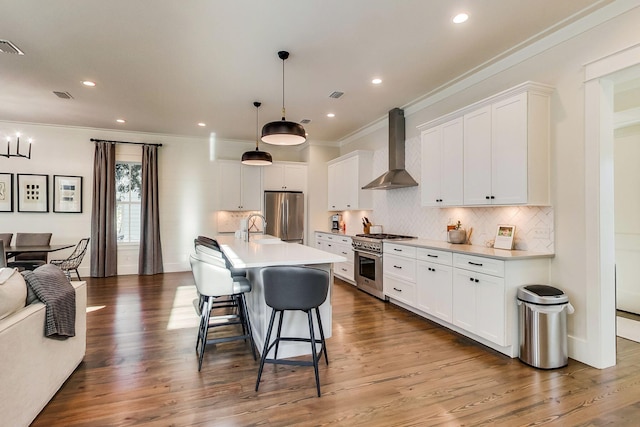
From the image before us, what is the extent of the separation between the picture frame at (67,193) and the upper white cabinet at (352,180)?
16.7 feet

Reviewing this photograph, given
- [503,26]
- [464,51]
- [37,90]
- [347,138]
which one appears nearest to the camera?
[503,26]

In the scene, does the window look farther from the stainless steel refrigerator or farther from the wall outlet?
the wall outlet

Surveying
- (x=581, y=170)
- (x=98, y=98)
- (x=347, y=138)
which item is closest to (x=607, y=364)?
(x=581, y=170)

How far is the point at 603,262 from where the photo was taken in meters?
2.71

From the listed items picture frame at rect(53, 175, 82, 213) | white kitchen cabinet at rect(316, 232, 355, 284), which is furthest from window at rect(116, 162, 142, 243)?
white kitchen cabinet at rect(316, 232, 355, 284)

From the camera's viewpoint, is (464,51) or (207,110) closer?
(464,51)

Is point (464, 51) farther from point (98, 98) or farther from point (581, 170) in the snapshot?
point (98, 98)

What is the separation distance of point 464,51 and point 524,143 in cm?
116

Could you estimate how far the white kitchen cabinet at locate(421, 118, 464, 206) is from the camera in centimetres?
377

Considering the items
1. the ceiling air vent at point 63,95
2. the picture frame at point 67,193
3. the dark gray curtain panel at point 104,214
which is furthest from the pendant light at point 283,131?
→ the picture frame at point 67,193

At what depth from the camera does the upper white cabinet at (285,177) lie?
7160 millimetres

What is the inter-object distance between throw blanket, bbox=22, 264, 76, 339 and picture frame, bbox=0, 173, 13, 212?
203 inches

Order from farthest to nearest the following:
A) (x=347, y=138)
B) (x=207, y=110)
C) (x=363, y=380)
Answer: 1. (x=347, y=138)
2. (x=207, y=110)
3. (x=363, y=380)

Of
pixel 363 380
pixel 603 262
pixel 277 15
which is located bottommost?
pixel 363 380
